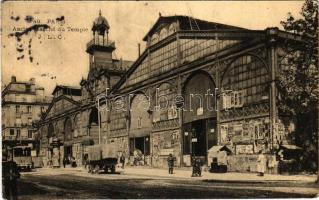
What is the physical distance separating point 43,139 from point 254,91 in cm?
4439

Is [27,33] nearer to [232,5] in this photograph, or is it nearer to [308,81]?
[232,5]

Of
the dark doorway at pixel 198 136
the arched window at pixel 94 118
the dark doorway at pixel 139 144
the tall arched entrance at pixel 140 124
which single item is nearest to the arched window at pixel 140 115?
the tall arched entrance at pixel 140 124

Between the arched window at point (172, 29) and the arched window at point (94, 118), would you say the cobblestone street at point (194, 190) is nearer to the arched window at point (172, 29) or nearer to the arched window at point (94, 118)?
the arched window at point (172, 29)

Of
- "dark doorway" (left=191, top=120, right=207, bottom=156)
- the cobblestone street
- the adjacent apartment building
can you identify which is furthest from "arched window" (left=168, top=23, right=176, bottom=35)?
the cobblestone street

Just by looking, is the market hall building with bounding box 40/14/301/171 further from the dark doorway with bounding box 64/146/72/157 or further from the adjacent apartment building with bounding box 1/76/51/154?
the dark doorway with bounding box 64/146/72/157

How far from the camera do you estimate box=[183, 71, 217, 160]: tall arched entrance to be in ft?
99.0

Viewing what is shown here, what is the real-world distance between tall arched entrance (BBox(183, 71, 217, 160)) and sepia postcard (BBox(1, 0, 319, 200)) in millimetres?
85

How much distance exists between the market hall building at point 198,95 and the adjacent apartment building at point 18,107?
555cm

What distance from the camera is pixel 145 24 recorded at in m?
22.2

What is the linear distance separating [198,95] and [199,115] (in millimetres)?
1840

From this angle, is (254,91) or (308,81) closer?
(308,81)

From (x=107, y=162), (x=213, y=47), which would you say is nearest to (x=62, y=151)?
(x=107, y=162)

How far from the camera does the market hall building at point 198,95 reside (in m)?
25.7

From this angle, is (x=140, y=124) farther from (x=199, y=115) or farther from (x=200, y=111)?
(x=200, y=111)
